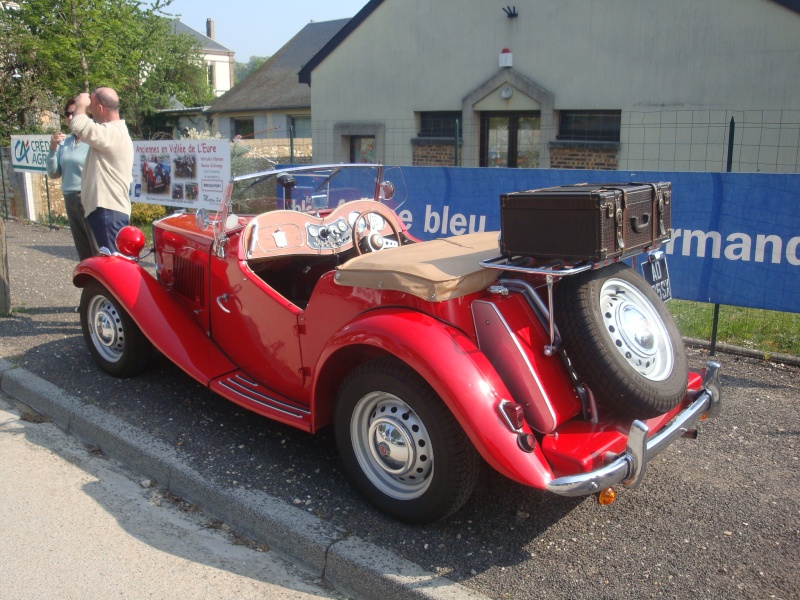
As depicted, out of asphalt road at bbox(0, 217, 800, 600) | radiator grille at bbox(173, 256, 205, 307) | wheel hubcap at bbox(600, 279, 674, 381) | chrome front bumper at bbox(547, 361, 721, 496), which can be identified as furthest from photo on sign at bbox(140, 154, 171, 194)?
chrome front bumper at bbox(547, 361, 721, 496)

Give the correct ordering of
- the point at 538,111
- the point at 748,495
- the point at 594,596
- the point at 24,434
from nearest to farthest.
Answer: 1. the point at 594,596
2. the point at 748,495
3. the point at 24,434
4. the point at 538,111

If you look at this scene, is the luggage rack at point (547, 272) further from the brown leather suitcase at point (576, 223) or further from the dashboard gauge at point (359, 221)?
the dashboard gauge at point (359, 221)

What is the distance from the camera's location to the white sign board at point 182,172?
A: 35.6ft

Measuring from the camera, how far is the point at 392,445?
323 centimetres

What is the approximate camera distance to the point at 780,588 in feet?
9.23

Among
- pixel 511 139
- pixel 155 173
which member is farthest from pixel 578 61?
pixel 155 173

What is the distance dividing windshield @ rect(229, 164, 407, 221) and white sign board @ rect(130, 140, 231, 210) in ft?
19.4

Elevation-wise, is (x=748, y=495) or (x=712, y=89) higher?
(x=712, y=89)

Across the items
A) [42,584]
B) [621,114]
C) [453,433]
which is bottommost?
[42,584]

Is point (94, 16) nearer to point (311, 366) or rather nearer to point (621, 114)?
point (621, 114)

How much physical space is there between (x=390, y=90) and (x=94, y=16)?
8.09 m

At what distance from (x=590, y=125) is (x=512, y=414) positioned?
1415cm

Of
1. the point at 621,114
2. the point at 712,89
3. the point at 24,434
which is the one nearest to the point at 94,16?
the point at 621,114

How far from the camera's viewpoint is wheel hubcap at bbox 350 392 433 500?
3168 mm
